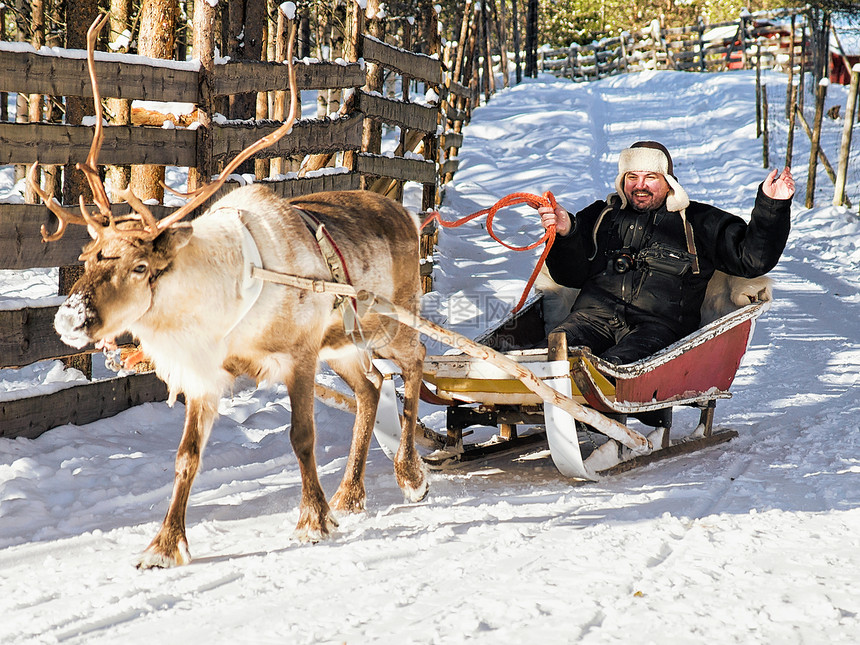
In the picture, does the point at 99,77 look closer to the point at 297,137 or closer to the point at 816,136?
the point at 297,137

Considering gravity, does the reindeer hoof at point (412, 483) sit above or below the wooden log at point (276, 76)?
below

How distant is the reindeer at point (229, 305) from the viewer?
3006 millimetres

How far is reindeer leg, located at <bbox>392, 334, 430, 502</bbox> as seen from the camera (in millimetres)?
4078

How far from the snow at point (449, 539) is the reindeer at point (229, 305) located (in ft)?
0.75

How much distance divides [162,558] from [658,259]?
3256 millimetres

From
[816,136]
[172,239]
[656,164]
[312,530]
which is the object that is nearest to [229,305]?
[172,239]

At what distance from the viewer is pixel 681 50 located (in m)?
38.0

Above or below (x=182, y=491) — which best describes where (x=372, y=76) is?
above

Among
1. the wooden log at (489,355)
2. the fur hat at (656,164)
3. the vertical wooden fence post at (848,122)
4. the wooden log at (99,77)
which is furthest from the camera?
the vertical wooden fence post at (848,122)

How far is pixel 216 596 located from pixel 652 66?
3812cm

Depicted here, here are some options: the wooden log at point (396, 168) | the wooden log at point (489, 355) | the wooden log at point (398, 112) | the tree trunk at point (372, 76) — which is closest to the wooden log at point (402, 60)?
the tree trunk at point (372, 76)

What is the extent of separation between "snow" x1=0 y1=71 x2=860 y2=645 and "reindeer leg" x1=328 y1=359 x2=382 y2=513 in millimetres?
132

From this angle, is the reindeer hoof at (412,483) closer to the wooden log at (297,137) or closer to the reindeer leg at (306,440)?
the reindeer leg at (306,440)

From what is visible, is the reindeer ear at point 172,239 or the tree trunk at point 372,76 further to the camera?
the tree trunk at point 372,76
